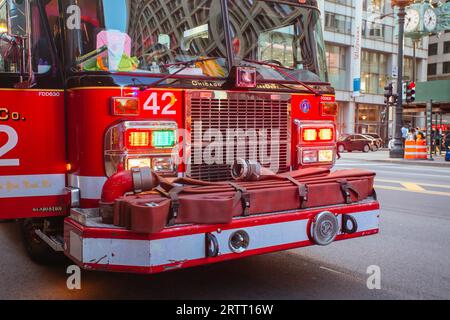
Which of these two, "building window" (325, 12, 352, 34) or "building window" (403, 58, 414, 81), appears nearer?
"building window" (325, 12, 352, 34)

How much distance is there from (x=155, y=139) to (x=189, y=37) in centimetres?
124

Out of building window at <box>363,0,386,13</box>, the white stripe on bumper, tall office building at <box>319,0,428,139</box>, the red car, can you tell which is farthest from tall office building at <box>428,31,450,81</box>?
the white stripe on bumper

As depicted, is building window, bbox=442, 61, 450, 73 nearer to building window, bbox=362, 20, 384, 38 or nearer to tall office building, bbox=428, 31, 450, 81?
tall office building, bbox=428, 31, 450, 81

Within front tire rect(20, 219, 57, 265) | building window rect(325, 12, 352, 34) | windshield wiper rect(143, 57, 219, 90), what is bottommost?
front tire rect(20, 219, 57, 265)

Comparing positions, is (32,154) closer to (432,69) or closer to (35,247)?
(35,247)

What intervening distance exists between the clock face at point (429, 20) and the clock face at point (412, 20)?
0.38 metres

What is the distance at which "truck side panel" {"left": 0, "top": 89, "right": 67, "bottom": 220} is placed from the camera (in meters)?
4.45

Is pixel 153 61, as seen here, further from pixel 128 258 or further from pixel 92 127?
pixel 128 258

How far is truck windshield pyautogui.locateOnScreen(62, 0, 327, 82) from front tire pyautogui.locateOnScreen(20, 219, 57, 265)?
182cm

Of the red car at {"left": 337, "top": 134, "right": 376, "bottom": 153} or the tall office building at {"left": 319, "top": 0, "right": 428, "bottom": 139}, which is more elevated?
the tall office building at {"left": 319, "top": 0, "right": 428, "bottom": 139}

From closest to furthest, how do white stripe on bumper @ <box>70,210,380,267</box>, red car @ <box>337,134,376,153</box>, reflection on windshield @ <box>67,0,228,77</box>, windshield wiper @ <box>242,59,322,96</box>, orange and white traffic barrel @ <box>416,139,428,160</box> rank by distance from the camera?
white stripe on bumper @ <box>70,210,380,267</box> < reflection on windshield @ <box>67,0,228,77</box> < windshield wiper @ <box>242,59,322,96</box> < orange and white traffic barrel @ <box>416,139,428,160</box> < red car @ <box>337,134,376,153</box>

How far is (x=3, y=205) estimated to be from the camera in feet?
14.8

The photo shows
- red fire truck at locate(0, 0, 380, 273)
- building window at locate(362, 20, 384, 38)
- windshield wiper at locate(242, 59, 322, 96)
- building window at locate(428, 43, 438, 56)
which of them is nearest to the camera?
red fire truck at locate(0, 0, 380, 273)

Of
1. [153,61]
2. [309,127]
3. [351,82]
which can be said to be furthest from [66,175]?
[351,82]
